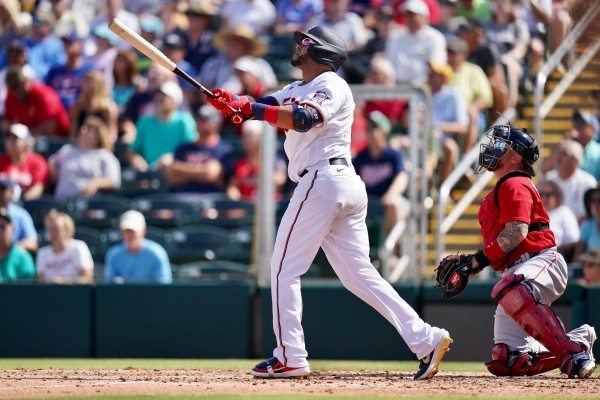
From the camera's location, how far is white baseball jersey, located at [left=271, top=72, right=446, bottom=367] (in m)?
7.05

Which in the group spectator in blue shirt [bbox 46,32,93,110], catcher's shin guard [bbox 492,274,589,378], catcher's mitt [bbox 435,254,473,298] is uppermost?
spectator in blue shirt [bbox 46,32,93,110]

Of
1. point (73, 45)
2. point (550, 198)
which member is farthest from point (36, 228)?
point (550, 198)

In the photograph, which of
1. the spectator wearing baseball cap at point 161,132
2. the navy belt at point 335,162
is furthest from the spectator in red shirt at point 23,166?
the navy belt at point 335,162

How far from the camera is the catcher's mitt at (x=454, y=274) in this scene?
733 cm

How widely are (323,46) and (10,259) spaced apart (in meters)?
5.40

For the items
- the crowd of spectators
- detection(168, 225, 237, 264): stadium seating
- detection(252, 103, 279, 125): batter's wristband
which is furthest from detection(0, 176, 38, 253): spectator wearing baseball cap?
detection(252, 103, 279, 125): batter's wristband

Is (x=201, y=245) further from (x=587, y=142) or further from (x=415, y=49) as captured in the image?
(x=587, y=142)

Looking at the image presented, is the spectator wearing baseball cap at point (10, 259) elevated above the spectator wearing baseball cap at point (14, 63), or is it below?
below

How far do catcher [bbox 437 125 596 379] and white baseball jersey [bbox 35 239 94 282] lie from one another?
5.03m

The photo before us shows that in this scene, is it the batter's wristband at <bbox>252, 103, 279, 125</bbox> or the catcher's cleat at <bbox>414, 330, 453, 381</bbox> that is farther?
the catcher's cleat at <bbox>414, 330, 453, 381</bbox>

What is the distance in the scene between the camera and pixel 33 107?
49.1 ft

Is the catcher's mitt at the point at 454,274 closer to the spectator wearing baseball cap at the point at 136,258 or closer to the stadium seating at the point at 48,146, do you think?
the spectator wearing baseball cap at the point at 136,258

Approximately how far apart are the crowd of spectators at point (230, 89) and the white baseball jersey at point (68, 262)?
1 cm

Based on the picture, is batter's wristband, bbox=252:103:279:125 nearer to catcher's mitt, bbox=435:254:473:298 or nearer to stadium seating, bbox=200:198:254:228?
catcher's mitt, bbox=435:254:473:298
